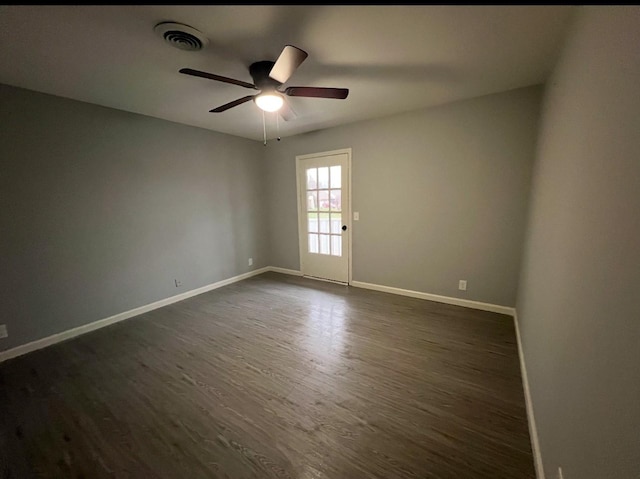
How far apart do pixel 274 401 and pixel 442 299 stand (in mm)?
2379

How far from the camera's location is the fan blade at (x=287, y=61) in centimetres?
163

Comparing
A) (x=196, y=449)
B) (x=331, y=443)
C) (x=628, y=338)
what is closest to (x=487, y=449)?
(x=331, y=443)

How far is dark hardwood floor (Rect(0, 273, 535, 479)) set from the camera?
1477 mm

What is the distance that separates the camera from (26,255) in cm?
246

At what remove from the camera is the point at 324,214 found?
4.23 metres

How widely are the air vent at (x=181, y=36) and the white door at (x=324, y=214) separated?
2.31 m

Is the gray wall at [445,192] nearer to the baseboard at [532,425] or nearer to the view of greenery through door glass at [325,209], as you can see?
the view of greenery through door glass at [325,209]

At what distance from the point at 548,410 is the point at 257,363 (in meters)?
1.90

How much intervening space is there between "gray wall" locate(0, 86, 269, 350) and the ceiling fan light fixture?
1.85 m

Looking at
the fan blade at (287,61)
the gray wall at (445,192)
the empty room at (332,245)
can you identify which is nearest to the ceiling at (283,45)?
the empty room at (332,245)

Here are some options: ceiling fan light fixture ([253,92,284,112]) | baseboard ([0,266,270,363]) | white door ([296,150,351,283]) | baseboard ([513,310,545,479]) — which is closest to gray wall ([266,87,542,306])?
white door ([296,150,351,283])

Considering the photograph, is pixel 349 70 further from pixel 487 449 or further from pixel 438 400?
pixel 487 449

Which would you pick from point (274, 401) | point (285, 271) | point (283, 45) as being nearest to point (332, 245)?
point (285, 271)

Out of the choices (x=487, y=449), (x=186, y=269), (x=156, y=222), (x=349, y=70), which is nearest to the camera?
(x=487, y=449)
